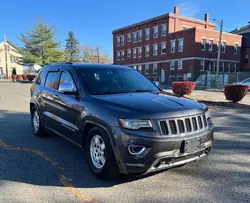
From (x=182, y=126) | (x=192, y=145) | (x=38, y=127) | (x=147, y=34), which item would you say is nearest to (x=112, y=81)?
(x=182, y=126)

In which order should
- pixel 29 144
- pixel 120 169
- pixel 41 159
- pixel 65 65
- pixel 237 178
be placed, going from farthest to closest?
pixel 29 144 → pixel 65 65 → pixel 41 159 → pixel 237 178 → pixel 120 169

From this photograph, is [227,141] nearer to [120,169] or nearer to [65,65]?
[120,169]

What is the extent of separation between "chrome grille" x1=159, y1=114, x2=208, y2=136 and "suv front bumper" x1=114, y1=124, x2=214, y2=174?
83 millimetres

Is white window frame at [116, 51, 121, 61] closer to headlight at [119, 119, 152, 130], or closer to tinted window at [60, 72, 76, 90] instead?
tinted window at [60, 72, 76, 90]

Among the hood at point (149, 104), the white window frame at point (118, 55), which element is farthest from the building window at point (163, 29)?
the hood at point (149, 104)

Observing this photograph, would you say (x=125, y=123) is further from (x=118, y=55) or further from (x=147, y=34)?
(x=118, y=55)

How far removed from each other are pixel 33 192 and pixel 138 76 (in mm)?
3023

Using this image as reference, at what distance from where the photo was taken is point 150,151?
329 centimetres

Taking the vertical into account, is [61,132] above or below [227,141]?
above

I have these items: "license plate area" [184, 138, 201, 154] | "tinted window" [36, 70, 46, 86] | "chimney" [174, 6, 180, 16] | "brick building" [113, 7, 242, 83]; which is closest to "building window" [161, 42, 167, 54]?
"brick building" [113, 7, 242, 83]

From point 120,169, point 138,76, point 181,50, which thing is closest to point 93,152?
point 120,169

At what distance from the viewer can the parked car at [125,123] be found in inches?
131

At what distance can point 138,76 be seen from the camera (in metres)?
5.35

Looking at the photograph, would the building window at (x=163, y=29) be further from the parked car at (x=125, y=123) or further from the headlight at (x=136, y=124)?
the headlight at (x=136, y=124)
